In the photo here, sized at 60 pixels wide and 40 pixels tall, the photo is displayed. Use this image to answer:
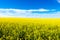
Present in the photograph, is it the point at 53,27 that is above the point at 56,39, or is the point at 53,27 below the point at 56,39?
above

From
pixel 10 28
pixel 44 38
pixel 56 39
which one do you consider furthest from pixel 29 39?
pixel 10 28

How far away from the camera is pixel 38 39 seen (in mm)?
7074

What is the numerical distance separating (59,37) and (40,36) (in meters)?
0.89

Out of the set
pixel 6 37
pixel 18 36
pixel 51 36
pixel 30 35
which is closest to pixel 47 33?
pixel 51 36

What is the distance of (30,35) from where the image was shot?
757cm

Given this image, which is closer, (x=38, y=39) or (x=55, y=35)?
(x=38, y=39)

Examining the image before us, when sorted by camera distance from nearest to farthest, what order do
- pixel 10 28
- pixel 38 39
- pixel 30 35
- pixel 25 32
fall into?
pixel 38 39 < pixel 30 35 < pixel 25 32 < pixel 10 28

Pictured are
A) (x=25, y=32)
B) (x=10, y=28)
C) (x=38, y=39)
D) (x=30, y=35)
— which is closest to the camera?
(x=38, y=39)

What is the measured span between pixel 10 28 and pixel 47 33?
222 cm

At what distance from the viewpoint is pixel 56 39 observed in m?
7.41

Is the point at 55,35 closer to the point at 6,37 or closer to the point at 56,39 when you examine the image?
the point at 56,39

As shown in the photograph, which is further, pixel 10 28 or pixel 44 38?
pixel 10 28

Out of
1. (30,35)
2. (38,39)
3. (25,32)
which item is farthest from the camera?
(25,32)

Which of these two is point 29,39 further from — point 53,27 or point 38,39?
point 53,27
